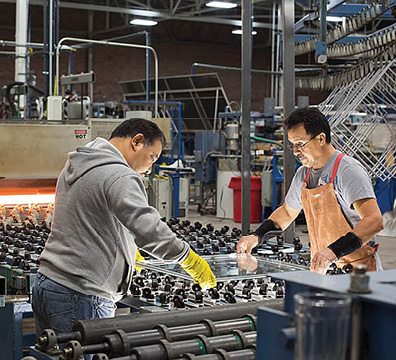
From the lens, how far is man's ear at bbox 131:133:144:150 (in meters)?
2.45

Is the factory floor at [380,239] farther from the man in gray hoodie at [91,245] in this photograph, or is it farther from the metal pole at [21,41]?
the man in gray hoodie at [91,245]

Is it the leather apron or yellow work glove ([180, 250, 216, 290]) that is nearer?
yellow work glove ([180, 250, 216, 290])

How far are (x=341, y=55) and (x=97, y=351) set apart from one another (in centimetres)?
498

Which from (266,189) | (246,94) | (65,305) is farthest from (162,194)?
(65,305)

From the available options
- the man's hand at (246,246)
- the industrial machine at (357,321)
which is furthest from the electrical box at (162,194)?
the industrial machine at (357,321)

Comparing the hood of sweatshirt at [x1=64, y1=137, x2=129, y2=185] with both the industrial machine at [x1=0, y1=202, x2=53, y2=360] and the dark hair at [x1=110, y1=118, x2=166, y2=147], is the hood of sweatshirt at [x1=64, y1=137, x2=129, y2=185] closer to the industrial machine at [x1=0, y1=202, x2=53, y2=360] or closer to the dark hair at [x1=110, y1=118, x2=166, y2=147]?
the dark hair at [x1=110, y1=118, x2=166, y2=147]

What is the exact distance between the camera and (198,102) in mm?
12875

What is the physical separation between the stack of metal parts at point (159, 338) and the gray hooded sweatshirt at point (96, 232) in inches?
14.6

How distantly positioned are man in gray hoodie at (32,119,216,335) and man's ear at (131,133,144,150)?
0.24 ft

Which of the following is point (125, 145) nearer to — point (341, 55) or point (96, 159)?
point (96, 159)

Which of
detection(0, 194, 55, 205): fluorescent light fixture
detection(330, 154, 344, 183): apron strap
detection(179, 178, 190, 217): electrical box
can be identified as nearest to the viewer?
detection(330, 154, 344, 183): apron strap

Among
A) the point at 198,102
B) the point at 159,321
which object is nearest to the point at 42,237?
the point at 159,321

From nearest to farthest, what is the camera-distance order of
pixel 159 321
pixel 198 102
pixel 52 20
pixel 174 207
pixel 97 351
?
1. pixel 97 351
2. pixel 159 321
3. pixel 52 20
4. pixel 174 207
5. pixel 198 102

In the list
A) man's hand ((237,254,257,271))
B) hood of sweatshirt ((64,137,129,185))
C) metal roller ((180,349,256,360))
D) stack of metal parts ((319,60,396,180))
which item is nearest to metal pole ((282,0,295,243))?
stack of metal parts ((319,60,396,180))
